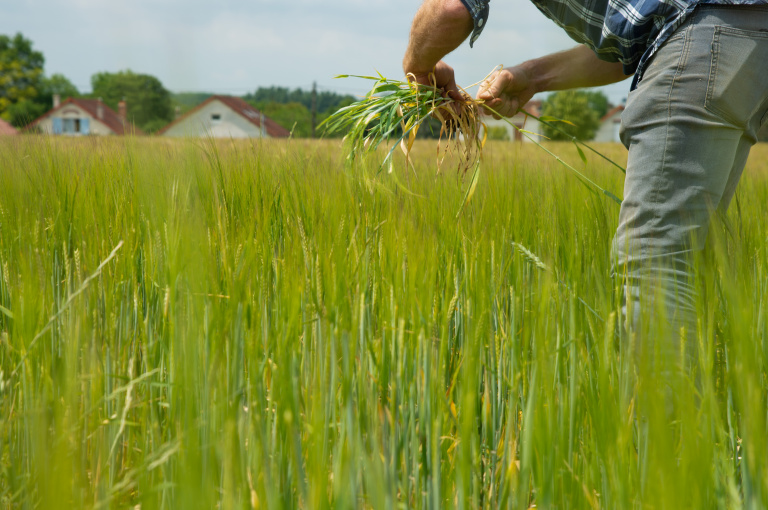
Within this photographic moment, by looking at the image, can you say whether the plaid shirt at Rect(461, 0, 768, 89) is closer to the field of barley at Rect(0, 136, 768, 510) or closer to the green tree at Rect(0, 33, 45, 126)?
the field of barley at Rect(0, 136, 768, 510)

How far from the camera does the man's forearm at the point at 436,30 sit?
4.34 ft

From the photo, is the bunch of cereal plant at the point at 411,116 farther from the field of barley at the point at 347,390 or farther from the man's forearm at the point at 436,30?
the field of barley at the point at 347,390

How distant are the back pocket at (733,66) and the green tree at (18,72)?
4625 centimetres

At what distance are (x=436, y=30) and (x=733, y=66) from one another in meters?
0.61

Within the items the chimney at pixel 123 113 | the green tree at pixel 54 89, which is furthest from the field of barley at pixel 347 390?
the green tree at pixel 54 89

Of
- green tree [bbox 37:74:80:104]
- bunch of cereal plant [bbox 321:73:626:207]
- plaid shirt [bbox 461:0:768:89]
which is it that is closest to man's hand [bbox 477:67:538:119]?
bunch of cereal plant [bbox 321:73:626:207]

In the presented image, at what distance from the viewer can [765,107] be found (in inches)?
47.7

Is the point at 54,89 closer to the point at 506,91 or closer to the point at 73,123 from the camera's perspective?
the point at 73,123

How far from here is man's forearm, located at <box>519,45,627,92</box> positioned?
66.7 inches

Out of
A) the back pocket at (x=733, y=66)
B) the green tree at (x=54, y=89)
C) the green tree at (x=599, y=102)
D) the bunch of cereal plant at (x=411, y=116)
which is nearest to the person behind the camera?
the back pocket at (x=733, y=66)

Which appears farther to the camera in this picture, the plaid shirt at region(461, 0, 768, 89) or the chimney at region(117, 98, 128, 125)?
the plaid shirt at region(461, 0, 768, 89)

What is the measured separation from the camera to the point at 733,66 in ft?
3.58

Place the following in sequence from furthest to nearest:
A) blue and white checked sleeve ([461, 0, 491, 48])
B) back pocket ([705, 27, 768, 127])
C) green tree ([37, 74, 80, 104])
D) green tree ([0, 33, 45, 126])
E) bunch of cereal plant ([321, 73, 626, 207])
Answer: green tree ([37, 74, 80, 104])
green tree ([0, 33, 45, 126])
bunch of cereal plant ([321, 73, 626, 207])
blue and white checked sleeve ([461, 0, 491, 48])
back pocket ([705, 27, 768, 127])

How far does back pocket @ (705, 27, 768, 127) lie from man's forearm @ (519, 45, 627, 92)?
573mm
